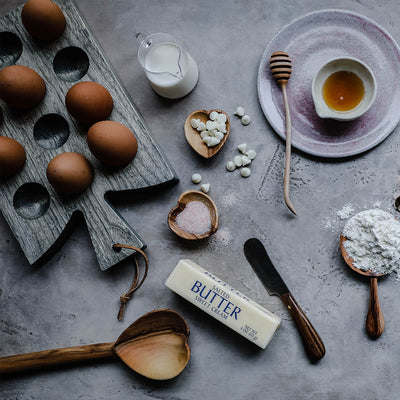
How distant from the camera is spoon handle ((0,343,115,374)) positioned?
1196mm

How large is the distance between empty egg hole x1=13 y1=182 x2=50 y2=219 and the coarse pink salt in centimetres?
40

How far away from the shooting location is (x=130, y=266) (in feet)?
4.14

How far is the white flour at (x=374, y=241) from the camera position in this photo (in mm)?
1119

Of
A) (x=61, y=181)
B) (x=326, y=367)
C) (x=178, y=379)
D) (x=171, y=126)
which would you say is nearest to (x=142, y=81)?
(x=171, y=126)

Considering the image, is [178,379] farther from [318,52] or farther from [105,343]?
[318,52]

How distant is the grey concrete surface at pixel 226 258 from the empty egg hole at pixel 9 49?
229 millimetres

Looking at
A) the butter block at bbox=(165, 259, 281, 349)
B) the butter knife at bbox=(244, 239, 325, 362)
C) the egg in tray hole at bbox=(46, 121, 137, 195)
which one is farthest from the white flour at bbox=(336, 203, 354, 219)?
the egg in tray hole at bbox=(46, 121, 137, 195)

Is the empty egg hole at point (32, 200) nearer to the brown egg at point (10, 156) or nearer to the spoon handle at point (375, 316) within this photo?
the brown egg at point (10, 156)

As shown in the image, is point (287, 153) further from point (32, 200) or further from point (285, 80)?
point (32, 200)

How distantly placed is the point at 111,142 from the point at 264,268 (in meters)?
0.55

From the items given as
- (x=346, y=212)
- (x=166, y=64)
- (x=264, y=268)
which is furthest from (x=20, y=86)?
(x=346, y=212)

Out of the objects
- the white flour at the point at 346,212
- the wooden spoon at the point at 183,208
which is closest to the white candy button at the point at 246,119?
the wooden spoon at the point at 183,208

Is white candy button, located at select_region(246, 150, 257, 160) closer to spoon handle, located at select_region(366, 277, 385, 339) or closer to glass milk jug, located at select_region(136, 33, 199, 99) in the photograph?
glass milk jug, located at select_region(136, 33, 199, 99)

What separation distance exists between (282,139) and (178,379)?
75 centimetres
